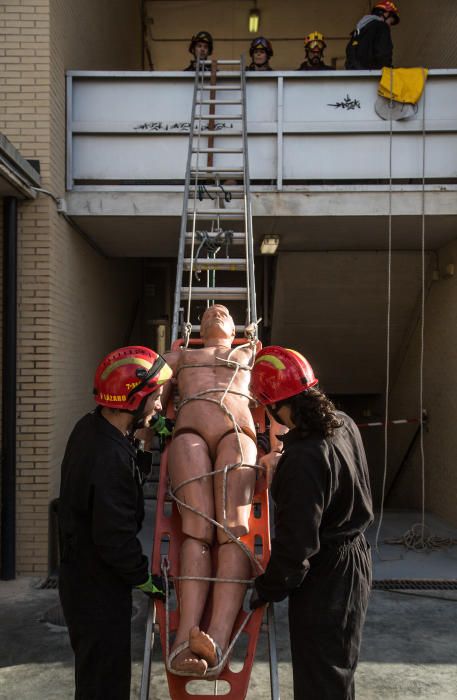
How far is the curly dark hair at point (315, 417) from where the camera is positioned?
2.55 metres

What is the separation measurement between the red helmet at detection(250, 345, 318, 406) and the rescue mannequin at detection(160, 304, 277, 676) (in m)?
0.79

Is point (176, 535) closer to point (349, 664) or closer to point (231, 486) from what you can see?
point (231, 486)

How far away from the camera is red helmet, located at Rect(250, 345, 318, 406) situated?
8.86ft

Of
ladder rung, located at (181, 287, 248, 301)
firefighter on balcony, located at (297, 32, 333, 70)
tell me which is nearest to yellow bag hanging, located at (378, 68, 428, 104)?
firefighter on balcony, located at (297, 32, 333, 70)

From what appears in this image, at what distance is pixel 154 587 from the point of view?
285 cm

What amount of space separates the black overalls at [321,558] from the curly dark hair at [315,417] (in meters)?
0.04

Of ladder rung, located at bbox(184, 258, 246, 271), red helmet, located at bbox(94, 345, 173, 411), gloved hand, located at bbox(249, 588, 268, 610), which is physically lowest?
gloved hand, located at bbox(249, 588, 268, 610)

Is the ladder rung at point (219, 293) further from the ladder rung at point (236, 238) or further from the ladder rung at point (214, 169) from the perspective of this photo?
the ladder rung at point (214, 169)

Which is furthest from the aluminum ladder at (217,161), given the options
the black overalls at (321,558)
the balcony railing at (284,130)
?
the black overalls at (321,558)

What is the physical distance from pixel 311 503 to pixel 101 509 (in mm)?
831

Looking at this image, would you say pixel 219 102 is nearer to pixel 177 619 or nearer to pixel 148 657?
pixel 177 619

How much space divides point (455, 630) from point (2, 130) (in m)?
5.65

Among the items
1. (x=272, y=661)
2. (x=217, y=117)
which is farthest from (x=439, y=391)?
(x=272, y=661)

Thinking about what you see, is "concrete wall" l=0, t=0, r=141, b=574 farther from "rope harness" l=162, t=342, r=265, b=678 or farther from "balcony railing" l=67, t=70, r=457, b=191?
"rope harness" l=162, t=342, r=265, b=678
